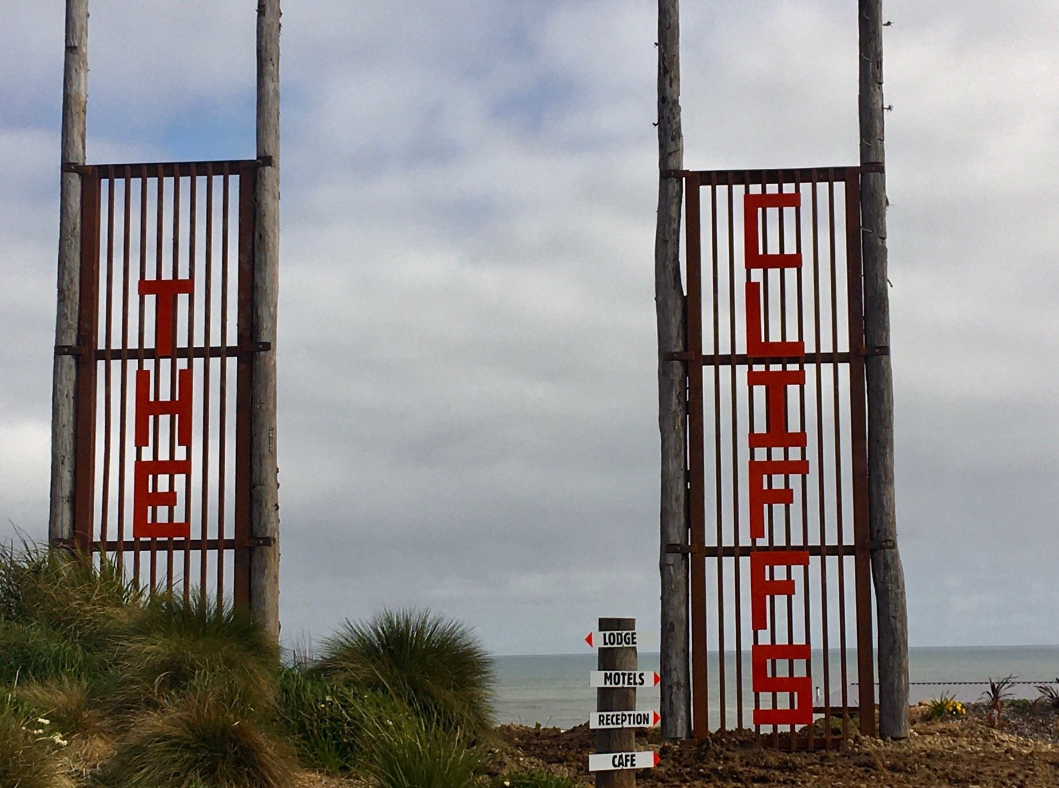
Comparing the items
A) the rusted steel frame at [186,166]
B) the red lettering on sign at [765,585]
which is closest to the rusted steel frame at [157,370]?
the rusted steel frame at [186,166]

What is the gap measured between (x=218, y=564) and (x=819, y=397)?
16.0 ft

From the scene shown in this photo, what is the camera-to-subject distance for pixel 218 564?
10.8 meters

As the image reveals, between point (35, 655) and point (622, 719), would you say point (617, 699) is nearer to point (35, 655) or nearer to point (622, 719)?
point (622, 719)

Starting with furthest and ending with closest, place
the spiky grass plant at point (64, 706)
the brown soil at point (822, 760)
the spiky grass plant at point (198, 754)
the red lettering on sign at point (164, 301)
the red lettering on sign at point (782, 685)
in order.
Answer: the red lettering on sign at point (164, 301), the red lettering on sign at point (782, 685), the brown soil at point (822, 760), the spiky grass plant at point (64, 706), the spiky grass plant at point (198, 754)

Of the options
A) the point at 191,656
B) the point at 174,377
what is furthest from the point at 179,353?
the point at 191,656

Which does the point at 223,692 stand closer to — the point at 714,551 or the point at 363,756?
the point at 363,756

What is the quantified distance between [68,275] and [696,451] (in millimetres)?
5346

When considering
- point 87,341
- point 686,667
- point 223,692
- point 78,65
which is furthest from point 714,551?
point 78,65

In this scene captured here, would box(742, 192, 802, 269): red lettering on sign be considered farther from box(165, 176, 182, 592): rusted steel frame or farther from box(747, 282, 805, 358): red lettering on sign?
box(165, 176, 182, 592): rusted steel frame

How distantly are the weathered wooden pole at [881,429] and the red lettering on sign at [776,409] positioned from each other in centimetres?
62

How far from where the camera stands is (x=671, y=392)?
35.4 feet

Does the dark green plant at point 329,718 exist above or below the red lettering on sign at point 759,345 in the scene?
below

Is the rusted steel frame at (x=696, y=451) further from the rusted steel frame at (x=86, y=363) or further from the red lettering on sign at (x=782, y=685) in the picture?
the rusted steel frame at (x=86, y=363)

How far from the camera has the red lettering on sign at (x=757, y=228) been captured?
35.9 feet
